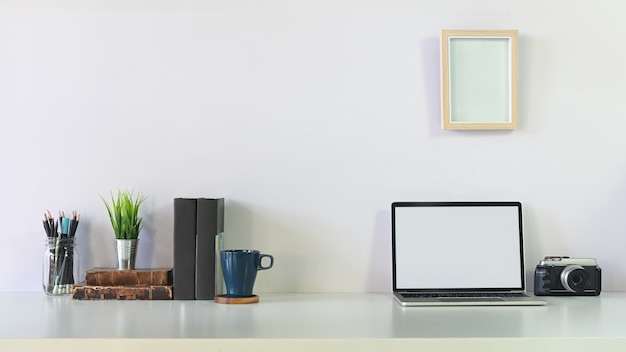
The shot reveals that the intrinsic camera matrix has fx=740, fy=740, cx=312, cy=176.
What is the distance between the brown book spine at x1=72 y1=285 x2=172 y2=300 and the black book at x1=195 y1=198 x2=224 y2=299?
0.25ft

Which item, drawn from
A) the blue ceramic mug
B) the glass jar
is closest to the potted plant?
the glass jar

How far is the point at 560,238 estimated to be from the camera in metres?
1.79

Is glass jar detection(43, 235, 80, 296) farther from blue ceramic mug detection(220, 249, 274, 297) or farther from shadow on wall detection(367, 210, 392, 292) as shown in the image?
shadow on wall detection(367, 210, 392, 292)

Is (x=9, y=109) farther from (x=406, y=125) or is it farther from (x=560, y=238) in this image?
(x=560, y=238)

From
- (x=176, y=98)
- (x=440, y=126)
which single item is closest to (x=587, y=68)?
(x=440, y=126)

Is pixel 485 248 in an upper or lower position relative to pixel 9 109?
lower

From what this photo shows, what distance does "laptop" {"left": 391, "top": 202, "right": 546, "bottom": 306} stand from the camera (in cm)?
170

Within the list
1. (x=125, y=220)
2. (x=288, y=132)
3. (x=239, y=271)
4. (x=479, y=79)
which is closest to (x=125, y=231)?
(x=125, y=220)

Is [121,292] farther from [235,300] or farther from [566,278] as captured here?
[566,278]

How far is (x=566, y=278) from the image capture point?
5.51 feet

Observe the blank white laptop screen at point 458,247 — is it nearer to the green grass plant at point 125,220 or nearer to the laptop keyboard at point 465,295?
the laptop keyboard at point 465,295

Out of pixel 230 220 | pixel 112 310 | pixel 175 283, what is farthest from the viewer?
pixel 230 220

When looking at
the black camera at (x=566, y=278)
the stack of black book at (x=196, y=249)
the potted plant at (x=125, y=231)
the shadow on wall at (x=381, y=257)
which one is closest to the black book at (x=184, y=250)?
the stack of black book at (x=196, y=249)

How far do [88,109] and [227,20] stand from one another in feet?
1.30
